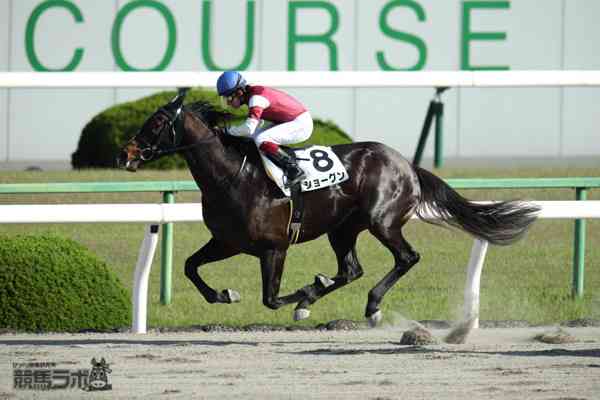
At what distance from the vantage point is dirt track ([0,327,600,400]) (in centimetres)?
548

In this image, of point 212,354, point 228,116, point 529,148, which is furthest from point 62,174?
Result: point 529,148

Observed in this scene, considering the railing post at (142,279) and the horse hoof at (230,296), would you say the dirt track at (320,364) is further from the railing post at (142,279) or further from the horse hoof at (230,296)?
the horse hoof at (230,296)

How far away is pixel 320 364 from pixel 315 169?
1305 mm

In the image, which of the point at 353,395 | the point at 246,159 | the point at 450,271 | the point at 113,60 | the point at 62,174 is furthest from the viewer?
the point at 113,60

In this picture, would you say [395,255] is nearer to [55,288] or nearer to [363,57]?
[55,288]

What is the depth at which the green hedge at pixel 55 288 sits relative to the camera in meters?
7.22

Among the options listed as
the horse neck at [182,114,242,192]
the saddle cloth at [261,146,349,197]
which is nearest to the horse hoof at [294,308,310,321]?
the saddle cloth at [261,146,349,197]

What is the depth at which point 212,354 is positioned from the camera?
660 cm

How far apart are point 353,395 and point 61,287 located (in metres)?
2.45

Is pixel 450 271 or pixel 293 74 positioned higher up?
pixel 293 74

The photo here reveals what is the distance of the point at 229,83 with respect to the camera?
23.1ft

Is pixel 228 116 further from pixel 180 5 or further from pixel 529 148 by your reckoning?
pixel 529 148

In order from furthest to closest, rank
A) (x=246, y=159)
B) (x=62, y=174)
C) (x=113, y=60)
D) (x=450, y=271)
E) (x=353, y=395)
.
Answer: (x=113, y=60)
(x=62, y=174)
(x=450, y=271)
(x=246, y=159)
(x=353, y=395)

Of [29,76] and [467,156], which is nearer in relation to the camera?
[29,76]
